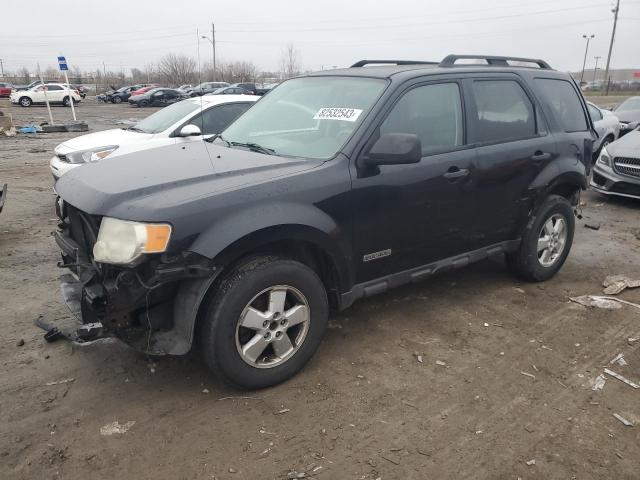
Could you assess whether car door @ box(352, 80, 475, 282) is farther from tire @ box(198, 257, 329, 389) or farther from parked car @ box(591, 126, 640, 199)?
parked car @ box(591, 126, 640, 199)

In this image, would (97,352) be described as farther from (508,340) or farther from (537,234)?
(537,234)

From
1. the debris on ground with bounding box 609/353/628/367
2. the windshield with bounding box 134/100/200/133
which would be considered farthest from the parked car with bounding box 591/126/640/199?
the windshield with bounding box 134/100/200/133

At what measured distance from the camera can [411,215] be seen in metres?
3.58

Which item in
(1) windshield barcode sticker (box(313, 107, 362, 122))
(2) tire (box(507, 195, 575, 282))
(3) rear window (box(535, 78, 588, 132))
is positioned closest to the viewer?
(1) windshield barcode sticker (box(313, 107, 362, 122))

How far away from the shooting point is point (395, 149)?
3.15 m

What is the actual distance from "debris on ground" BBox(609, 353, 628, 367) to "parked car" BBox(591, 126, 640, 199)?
548 cm

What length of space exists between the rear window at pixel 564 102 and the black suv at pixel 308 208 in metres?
0.03

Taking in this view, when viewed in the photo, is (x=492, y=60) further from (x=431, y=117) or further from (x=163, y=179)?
(x=163, y=179)

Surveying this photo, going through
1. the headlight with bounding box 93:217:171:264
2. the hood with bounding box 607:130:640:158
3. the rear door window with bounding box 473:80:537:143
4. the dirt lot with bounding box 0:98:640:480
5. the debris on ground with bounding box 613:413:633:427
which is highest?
the rear door window with bounding box 473:80:537:143

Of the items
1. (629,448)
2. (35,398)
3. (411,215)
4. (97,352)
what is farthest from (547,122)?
(35,398)

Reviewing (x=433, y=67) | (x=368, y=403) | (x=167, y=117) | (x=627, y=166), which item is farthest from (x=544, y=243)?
(x=167, y=117)

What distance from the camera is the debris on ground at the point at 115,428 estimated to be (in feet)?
9.05

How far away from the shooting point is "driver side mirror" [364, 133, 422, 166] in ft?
10.3

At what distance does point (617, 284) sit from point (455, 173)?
2.29 metres
